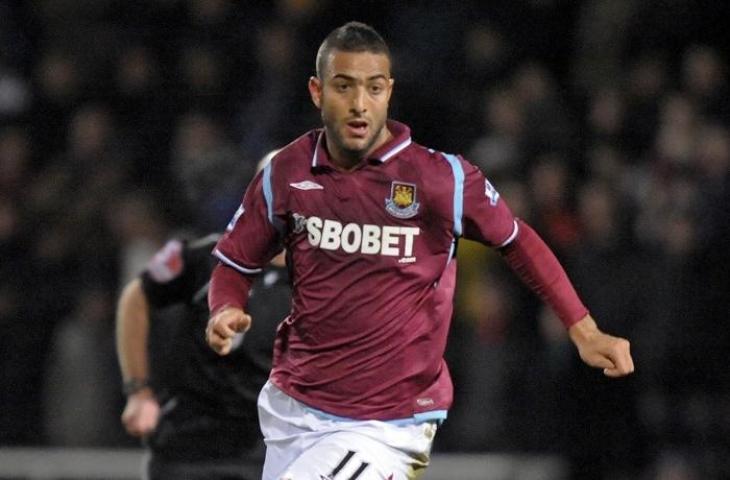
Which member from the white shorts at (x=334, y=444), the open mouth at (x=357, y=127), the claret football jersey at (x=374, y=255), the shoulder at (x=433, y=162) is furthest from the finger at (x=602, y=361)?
the open mouth at (x=357, y=127)

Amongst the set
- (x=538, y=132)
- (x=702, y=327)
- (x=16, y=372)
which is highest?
(x=538, y=132)

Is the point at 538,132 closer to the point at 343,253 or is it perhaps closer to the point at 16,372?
the point at 16,372

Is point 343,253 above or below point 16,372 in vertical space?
above

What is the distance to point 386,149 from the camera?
4.68 meters

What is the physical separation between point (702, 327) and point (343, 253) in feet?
14.8

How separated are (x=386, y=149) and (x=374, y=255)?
32 centimetres

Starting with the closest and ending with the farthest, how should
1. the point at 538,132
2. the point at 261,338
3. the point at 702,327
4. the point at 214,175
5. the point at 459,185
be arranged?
the point at 459,185 < the point at 261,338 < the point at 214,175 < the point at 702,327 < the point at 538,132

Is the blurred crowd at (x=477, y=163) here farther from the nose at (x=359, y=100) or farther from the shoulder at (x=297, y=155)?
the nose at (x=359, y=100)

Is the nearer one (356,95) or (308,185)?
(356,95)

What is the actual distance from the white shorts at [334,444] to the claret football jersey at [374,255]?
4cm

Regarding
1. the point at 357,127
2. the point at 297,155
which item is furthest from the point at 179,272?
the point at 357,127

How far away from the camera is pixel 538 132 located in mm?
9789

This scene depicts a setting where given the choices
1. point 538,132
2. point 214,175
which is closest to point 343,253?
point 214,175

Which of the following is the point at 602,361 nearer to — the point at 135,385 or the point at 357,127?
the point at 357,127
